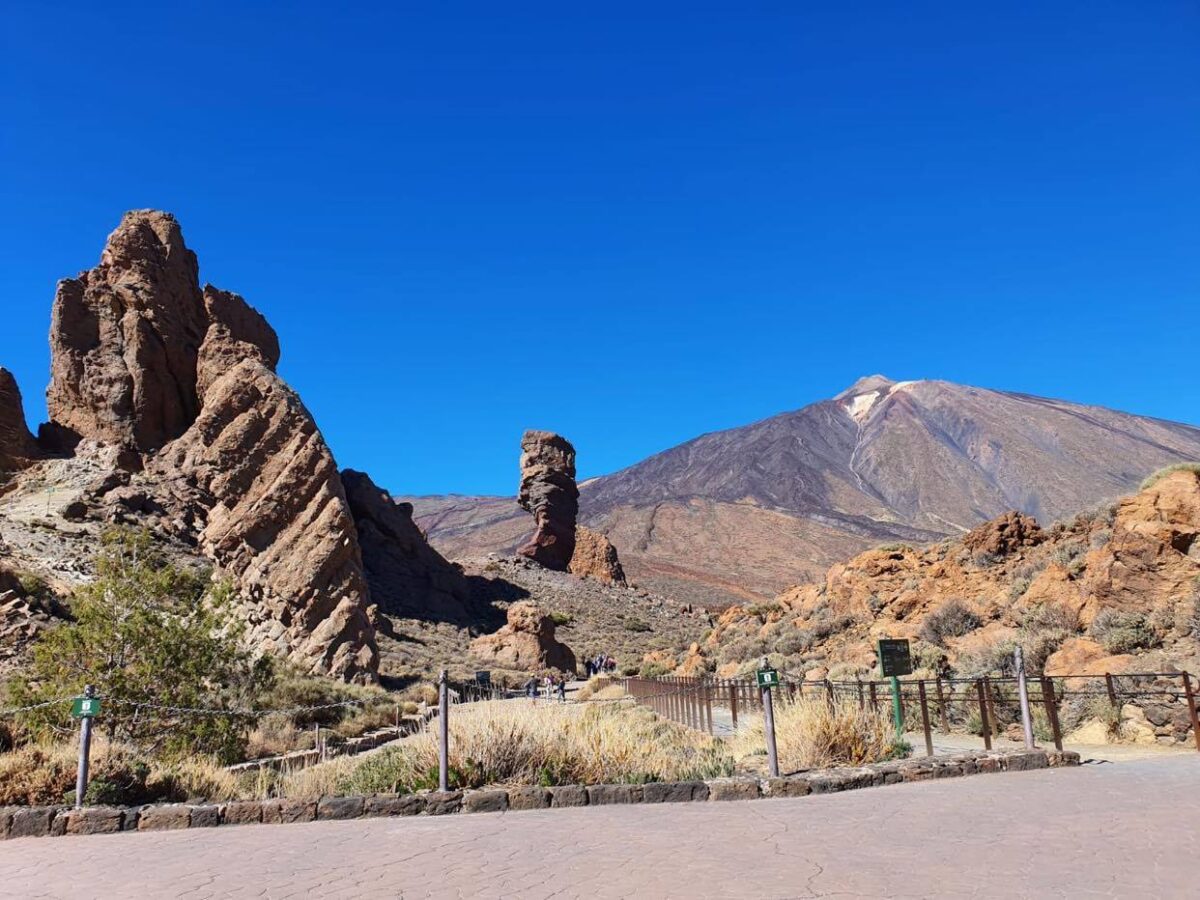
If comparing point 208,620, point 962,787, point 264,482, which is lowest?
point 962,787

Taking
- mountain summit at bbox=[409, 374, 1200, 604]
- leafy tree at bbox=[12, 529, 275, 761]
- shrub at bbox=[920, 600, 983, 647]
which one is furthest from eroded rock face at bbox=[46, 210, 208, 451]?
mountain summit at bbox=[409, 374, 1200, 604]

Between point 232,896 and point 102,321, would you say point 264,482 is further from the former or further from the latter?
point 232,896

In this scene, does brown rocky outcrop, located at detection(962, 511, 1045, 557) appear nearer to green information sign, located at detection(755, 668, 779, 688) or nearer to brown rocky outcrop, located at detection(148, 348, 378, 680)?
green information sign, located at detection(755, 668, 779, 688)

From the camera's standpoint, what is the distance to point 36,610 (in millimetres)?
21750

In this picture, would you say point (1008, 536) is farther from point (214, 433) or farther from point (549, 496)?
point (549, 496)

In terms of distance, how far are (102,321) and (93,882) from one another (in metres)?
43.5

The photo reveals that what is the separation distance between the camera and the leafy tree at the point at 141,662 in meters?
12.3

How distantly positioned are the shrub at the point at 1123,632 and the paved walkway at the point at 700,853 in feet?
22.9

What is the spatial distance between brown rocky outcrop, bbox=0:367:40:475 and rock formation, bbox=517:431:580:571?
41.5m

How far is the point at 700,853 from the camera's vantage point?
6008 millimetres

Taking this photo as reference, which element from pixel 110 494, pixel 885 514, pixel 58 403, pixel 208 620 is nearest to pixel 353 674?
pixel 208 620

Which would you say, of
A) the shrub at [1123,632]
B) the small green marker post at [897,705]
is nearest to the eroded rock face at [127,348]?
the small green marker post at [897,705]

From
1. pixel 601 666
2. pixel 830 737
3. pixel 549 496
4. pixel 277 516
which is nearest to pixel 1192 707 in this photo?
pixel 830 737

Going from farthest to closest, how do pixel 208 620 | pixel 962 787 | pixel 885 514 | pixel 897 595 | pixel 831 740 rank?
pixel 885 514 < pixel 897 595 < pixel 208 620 < pixel 831 740 < pixel 962 787
